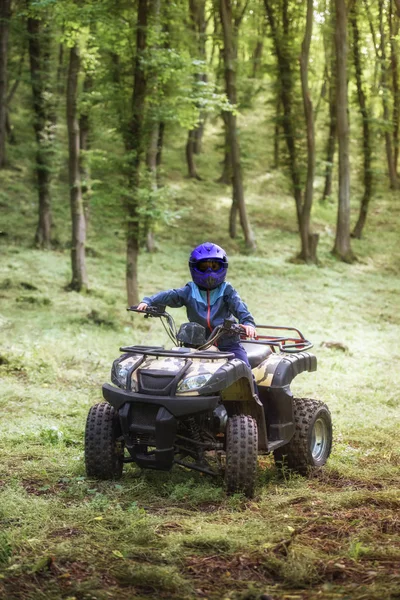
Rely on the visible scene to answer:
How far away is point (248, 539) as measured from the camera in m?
4.48

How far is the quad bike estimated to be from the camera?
5398mm

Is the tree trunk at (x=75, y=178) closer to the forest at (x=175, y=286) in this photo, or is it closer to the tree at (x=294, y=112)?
the forest at (x=175, y=286)

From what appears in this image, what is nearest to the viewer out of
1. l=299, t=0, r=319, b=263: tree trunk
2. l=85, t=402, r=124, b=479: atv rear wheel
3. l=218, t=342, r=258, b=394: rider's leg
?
l=85, t=402, r=124, b=479: atv rear wheel

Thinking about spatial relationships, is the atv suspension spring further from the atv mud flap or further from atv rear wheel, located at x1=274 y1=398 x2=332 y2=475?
atv rear wheel, located at x1=274 y1=398 x2=332 y2=475

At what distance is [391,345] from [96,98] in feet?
29.0

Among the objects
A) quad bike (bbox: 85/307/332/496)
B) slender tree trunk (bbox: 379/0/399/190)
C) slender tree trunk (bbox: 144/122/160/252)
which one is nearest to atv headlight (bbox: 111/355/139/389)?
quad bike (bbox: 85/307/332/496)

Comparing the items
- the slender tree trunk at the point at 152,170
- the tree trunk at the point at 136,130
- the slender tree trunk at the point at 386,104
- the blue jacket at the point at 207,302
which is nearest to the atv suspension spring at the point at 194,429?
the blue jacket at the point at 207,302

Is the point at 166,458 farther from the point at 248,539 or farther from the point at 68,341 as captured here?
the point at 68,341

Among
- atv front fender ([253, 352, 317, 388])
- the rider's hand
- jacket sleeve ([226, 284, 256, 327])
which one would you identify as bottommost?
atv front fender ([253, 352, 317, 388])

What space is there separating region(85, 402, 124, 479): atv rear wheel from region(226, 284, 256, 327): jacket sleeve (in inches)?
53.2

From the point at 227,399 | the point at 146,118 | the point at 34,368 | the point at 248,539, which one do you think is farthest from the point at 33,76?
the point at 248,539

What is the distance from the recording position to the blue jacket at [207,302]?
6.31 metres

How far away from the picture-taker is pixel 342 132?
25828 millimetres

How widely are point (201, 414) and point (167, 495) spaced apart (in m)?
0.71
